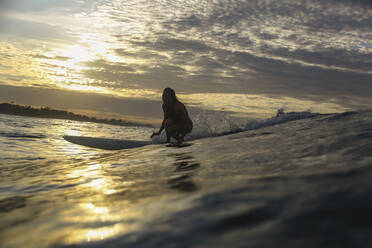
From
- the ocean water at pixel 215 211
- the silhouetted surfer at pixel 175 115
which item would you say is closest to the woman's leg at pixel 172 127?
the silhouetted surfer at pixel 175 115

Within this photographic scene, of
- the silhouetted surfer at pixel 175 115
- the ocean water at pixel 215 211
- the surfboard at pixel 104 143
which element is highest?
the silhouetted surfer at pixel 175 115

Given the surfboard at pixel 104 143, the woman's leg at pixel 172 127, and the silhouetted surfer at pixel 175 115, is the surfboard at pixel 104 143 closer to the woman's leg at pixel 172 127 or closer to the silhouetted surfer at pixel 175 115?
the woman's leg at pixel 172 127

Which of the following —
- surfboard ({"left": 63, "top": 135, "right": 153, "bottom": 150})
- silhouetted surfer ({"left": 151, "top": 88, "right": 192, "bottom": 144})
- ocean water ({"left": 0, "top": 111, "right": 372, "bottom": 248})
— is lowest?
surfboard ({"left": 63, "top": 135, "right": 153, "bottom": 150})

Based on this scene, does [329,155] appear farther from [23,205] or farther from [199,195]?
[23,205]

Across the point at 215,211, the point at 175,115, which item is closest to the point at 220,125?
the point at 175,115

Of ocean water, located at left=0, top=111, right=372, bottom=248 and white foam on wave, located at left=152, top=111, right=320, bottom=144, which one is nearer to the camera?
ocean water, located at left=0, top=111, right=372, bottom=248

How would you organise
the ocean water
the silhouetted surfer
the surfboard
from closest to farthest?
the ocean water < the silhouetted surfer < the surfboard

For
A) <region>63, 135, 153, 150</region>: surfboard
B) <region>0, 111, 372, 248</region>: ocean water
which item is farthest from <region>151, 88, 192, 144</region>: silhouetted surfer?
<region>0, 111, 372, 248</region>: ocean water

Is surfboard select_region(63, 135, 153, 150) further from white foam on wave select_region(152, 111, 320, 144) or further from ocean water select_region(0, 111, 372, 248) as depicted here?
ocean water select_region(0, 111, 372, 248)

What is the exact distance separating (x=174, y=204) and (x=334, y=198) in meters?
0.84

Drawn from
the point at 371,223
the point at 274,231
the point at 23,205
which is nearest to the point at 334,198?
the point at 371,223

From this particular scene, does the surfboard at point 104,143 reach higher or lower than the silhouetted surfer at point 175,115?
lower

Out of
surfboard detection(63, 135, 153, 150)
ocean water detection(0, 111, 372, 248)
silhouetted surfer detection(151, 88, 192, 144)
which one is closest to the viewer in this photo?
ocean water detection(0, 111, 372, 248)

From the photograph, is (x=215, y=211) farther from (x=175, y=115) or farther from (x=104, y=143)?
(x=104, y=143)
